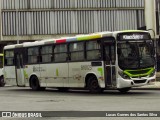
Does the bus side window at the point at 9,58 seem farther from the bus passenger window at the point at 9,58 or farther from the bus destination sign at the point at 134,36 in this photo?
the bus destination sign at the point at 134,36

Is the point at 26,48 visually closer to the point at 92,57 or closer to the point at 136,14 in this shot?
the point at 92,57

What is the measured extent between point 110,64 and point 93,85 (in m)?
1.72

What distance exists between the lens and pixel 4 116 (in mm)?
11570

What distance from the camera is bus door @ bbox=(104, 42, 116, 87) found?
21.5m

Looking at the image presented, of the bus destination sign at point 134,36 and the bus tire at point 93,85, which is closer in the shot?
the bus destination sign at point 134,36

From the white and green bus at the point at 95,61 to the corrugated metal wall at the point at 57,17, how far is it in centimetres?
2398

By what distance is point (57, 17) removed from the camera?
51188mm

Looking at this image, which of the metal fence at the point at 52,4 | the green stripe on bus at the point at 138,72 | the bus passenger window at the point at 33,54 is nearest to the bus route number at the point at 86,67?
the green stripe on bus at the point at 138,72

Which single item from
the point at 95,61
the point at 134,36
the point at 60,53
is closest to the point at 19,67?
the point at 60,53

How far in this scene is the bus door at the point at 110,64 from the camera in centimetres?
2150

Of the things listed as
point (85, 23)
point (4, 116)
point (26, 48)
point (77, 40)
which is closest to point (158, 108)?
point (4, 116)

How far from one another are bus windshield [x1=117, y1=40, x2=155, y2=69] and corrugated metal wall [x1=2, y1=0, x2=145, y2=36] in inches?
1166

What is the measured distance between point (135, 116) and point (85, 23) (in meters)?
39.8

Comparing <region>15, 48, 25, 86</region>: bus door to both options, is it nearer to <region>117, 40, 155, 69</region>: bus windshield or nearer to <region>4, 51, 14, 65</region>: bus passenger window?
<region>4, 51, 14, 65</region>: bus passenger window
